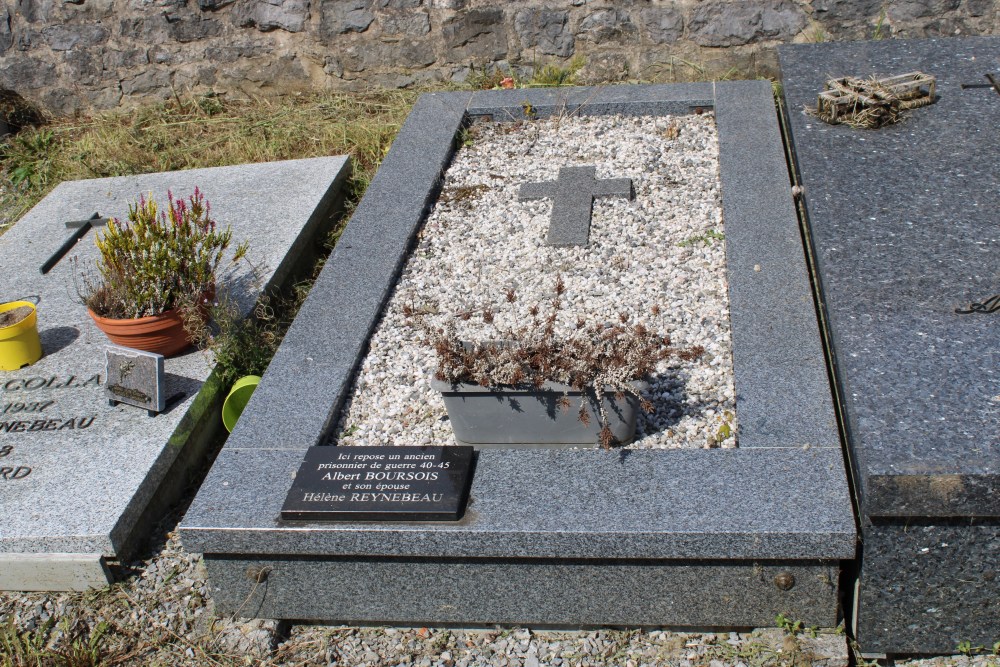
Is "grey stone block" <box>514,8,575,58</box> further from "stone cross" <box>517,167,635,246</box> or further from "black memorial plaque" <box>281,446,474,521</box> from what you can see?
"black memorial plaque" <box>281,446,474,521</box>

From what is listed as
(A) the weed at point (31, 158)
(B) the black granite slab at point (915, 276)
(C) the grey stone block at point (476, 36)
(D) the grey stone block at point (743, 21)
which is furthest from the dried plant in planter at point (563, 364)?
(A) the weed at point (31, 158)

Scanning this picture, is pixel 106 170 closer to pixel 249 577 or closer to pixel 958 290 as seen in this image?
pixel 249 577

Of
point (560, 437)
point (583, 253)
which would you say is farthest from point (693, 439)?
point (583, 253)

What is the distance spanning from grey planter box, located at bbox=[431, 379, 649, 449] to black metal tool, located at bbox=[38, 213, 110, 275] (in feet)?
8.54

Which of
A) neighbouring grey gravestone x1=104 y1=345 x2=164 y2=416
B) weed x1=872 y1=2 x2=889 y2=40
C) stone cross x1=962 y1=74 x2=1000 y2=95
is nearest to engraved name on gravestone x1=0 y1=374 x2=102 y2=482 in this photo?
neighbouring grey gravestone x1=104 y1=345 x2=164 y2=416

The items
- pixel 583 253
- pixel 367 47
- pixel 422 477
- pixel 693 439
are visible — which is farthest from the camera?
pixel 367 47

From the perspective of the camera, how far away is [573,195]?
4.35m

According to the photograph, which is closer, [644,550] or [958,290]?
[644,550]

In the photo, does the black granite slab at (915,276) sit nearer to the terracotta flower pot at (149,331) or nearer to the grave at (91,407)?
the grave at (91,407)

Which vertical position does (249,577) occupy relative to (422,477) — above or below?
below

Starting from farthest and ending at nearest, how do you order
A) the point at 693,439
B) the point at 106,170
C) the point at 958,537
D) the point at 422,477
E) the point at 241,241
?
the point at 106,170 → the point at 241,241 → the point at 693,439 → the point at 422,477 → the point at 958,537

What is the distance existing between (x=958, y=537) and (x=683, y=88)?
3377 millimetres

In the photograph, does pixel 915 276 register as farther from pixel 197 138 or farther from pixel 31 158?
pixel 31 158

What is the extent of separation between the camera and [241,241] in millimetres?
4402
